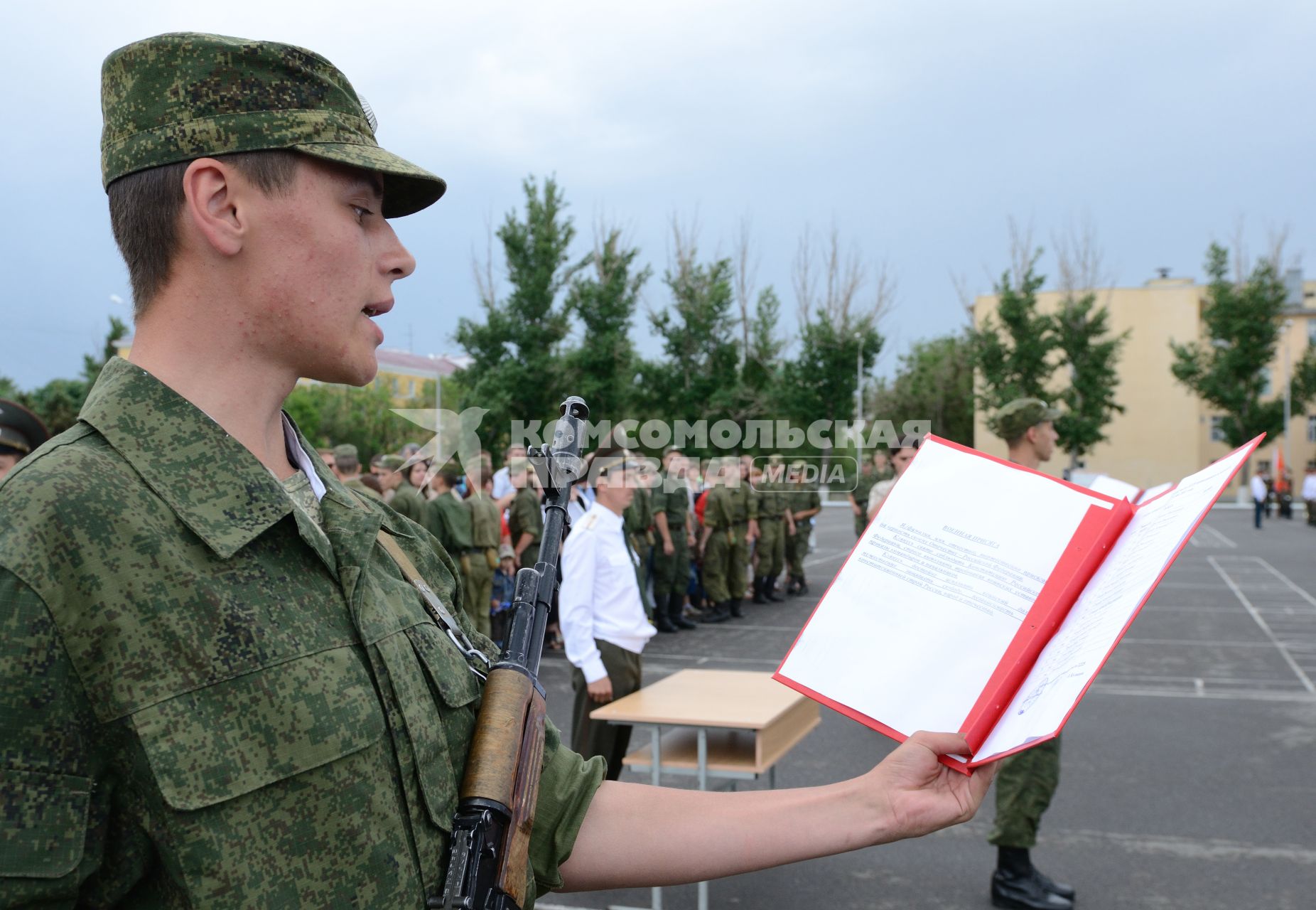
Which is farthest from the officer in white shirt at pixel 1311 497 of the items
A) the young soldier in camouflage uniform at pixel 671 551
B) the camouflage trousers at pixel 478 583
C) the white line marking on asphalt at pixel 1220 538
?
the camouflage trousers at pixel 478 583

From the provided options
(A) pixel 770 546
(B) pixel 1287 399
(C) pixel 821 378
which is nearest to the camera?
(A) pixel 770 546

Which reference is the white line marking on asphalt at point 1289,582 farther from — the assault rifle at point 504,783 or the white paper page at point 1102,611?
the assault rifle at point 504,783

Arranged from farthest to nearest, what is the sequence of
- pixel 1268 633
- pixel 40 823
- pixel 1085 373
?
pixel 1085 373 → pixel 1268 633 → pixel 40 823

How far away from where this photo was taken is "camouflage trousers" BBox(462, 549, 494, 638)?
34.9 ft

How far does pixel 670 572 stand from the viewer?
1323cm

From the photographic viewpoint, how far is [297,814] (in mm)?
1067

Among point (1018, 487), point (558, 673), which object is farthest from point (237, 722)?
point (558, 673)

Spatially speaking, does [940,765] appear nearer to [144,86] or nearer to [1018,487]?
[1018,487]

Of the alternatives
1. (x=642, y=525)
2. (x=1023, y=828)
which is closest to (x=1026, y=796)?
(x=1023, y=828)

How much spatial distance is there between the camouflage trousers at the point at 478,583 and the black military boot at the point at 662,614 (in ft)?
9.36

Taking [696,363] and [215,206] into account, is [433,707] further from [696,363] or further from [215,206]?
[696,363]

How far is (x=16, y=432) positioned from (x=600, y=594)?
285 centimetres

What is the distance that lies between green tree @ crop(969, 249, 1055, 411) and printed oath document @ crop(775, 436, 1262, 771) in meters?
35.5

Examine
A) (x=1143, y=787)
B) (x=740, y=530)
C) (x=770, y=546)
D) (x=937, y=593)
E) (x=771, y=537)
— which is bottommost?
(x=1143, y=787)
